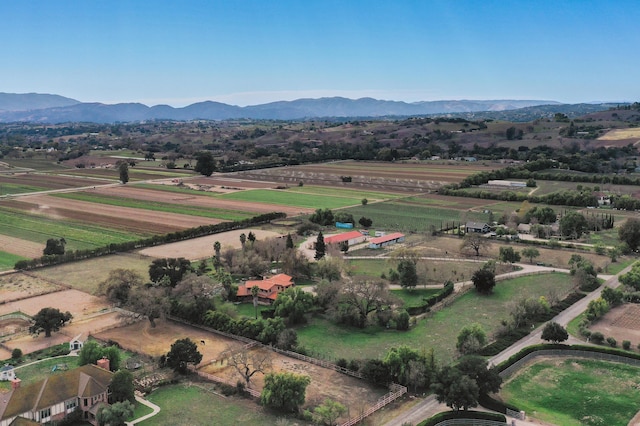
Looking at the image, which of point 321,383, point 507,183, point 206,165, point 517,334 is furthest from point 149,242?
point 507,183

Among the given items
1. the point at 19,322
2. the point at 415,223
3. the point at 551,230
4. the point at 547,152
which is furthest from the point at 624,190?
the point at 19,322

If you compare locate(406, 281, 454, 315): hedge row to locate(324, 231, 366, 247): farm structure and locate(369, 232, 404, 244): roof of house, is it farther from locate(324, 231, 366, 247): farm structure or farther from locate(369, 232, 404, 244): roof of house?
locate(324, 231, 366, 247): farm structure

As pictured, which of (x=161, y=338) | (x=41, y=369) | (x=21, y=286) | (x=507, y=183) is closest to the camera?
(x=41, y=369)

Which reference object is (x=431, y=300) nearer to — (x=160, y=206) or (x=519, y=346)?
(x=519, y=346)

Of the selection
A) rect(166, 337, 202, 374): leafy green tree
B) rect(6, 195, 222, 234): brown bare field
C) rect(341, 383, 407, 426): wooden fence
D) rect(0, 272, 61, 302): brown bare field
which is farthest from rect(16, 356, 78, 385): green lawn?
rect(6, 195, 222, 234): brown bare field

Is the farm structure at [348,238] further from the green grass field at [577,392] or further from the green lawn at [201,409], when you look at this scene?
the green lawn at [201,409]

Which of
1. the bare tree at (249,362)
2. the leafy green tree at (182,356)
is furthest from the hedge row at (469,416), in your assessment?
the leafy green tree at (182,356)
